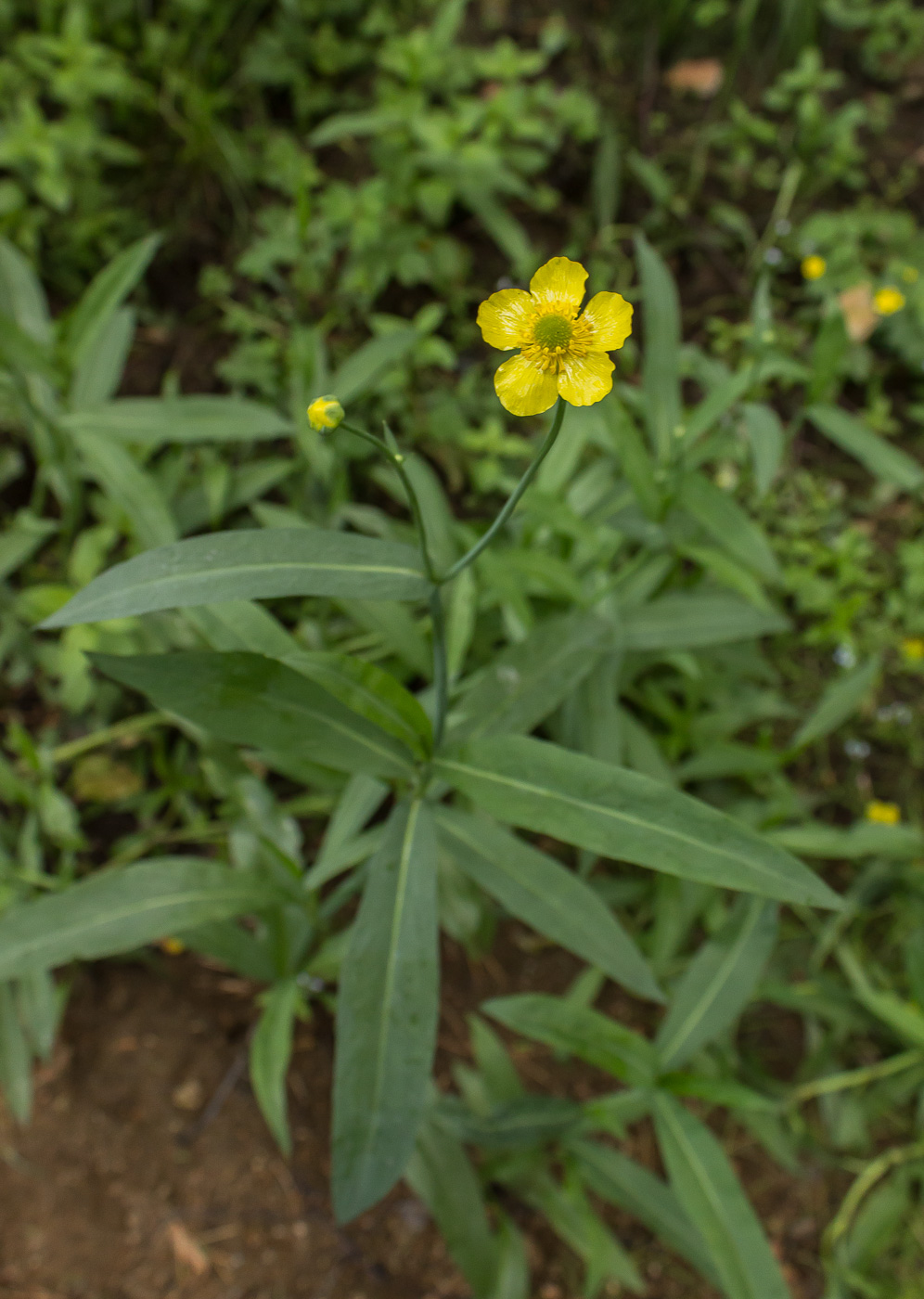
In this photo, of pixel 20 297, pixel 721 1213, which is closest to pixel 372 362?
pixel 20 297

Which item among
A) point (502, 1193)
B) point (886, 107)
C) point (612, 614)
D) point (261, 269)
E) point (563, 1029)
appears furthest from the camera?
point (886, 107)

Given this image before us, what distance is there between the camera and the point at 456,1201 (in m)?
1.74

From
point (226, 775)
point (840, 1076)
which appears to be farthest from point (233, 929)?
point (840, 1076)

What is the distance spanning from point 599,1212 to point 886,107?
353cm

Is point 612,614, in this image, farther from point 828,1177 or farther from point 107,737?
point 828,1177

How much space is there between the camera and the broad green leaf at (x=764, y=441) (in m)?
1.76

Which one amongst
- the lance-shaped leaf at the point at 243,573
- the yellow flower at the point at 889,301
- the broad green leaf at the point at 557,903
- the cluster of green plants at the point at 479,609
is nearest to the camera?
the lance-shaped leaf at the point at 243,573

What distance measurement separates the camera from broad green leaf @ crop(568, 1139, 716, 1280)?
5.55 ft

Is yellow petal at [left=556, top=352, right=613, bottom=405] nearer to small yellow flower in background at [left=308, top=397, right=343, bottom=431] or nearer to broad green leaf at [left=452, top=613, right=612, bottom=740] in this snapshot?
small yellow flower in background at [left=308, top=397, right=343, bottom=431]

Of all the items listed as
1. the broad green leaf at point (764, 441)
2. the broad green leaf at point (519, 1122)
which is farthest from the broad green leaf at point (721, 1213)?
the broad green leaf at point (764, 441)

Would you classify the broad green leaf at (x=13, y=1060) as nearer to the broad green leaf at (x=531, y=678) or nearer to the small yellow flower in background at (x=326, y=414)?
the broad green leaf at (x=531, y=678)

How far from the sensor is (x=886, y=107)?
3053 millimetres

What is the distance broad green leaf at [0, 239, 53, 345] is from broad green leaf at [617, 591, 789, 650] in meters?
1.48

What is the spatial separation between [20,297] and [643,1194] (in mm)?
2341
